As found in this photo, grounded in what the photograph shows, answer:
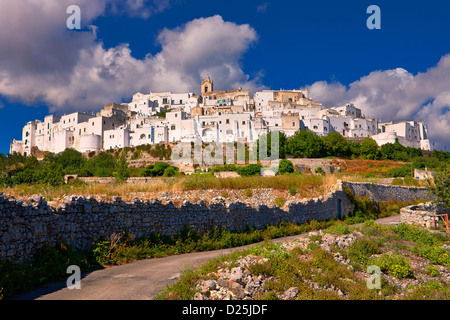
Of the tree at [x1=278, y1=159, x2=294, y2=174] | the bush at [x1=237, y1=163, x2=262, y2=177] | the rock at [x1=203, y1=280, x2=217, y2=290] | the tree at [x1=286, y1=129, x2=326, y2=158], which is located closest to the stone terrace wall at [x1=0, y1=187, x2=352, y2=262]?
the rock at [x1=203, y1=280, x2=217, y2=290]

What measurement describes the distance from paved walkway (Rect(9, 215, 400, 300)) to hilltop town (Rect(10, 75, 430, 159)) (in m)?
62.3

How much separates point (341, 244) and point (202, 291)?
6246mm

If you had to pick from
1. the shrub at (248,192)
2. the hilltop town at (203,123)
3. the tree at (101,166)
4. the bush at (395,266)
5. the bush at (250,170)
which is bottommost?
the bush at (395,266)

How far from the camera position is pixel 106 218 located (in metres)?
9.50

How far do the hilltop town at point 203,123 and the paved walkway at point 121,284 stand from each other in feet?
204

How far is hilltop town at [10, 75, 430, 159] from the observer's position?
2975 inches

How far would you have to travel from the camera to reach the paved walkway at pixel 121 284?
6.40m

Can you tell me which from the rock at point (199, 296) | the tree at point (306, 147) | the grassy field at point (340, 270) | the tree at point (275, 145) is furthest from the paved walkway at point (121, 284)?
the tree at point (306, 147)

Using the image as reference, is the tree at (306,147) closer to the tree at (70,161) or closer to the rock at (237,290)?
the tree at (70,161)

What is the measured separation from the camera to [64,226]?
27.4 feet

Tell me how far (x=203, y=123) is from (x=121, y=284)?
70.3 metres

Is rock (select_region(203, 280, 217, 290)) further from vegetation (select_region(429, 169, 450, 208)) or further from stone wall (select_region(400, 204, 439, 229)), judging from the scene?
vegetation (select_region(429, 169, 450, 208))

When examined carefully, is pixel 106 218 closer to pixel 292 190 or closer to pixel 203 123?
pixel 292 190
